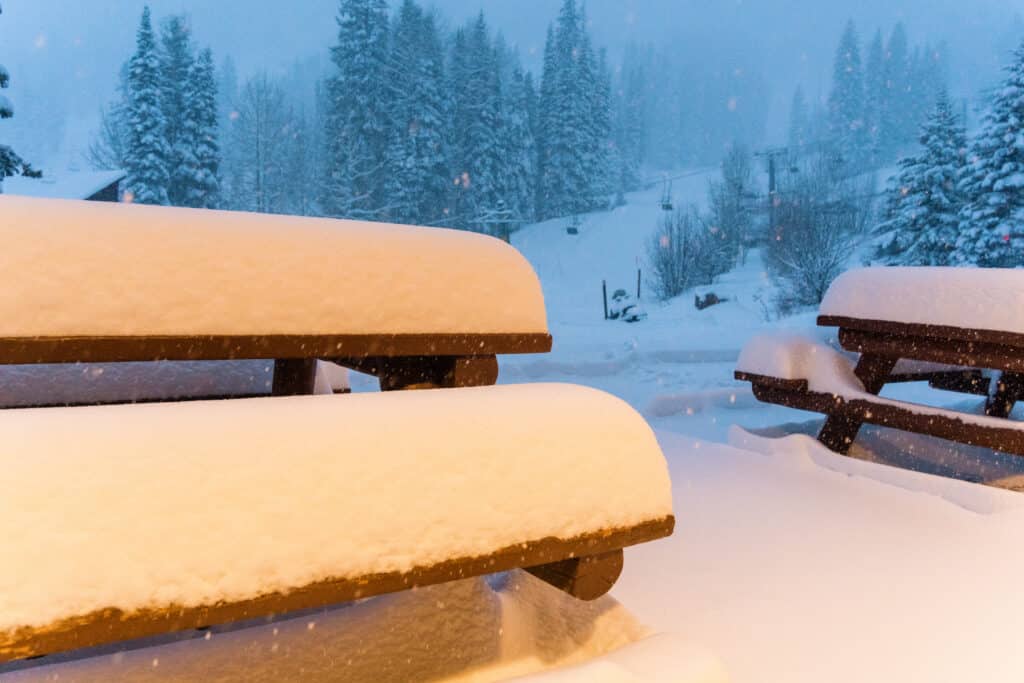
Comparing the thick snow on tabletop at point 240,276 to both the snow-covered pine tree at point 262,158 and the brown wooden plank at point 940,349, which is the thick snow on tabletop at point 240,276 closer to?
the brown wooden plank at point 940,349

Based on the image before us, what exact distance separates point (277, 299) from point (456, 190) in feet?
122

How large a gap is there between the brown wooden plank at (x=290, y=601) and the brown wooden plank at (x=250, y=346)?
0.59 meters

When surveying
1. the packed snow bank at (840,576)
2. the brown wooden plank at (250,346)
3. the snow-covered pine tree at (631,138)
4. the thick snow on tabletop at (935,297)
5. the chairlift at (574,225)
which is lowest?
the packed snow bank at (840,576)

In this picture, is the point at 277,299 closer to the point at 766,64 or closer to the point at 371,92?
the point at 371,92

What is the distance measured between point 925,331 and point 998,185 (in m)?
24.0

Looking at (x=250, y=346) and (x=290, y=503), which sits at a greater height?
(x=250, y=346)

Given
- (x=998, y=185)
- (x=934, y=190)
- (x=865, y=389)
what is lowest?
(x=865, y=389)

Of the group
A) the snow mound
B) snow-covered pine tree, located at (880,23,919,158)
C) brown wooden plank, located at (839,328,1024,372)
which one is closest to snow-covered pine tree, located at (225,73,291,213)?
the snow mound

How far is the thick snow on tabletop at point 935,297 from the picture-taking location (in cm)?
355

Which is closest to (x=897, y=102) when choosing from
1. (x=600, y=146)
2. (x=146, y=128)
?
(x=600, y=146)

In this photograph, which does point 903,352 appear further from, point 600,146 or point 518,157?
point 600,146

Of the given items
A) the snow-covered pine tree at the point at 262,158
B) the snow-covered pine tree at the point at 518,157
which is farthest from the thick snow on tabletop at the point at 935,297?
the snow-covered pine tree at the point at 262,158

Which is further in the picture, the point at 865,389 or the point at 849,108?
the point at 849,108

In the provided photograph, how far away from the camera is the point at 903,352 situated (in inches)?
160
